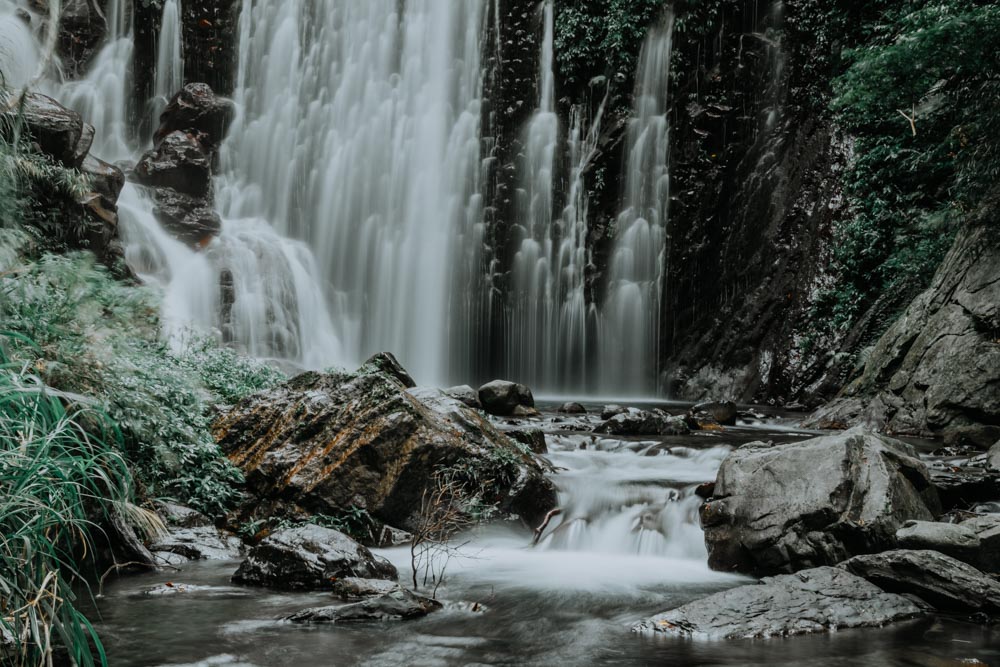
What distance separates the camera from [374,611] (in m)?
4.76

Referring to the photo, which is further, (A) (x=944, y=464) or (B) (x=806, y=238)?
(B) (x=806, y=238)

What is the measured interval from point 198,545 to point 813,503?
534cm

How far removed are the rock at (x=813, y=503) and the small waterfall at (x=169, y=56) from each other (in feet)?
92.4

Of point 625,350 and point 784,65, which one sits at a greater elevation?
point 784,65

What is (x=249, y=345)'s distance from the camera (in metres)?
19.1

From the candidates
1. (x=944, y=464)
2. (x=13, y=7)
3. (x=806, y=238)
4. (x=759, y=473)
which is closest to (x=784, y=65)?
(x=806, y=238)

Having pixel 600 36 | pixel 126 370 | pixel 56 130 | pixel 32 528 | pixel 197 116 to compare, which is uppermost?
pixel 600 36

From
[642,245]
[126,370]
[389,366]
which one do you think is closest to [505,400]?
[389,366]

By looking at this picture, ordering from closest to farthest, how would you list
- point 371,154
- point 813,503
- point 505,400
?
1. point 813,503
2. point 505,400
3. point 371,154

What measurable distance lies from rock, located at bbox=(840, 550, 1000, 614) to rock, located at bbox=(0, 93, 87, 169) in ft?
54.6

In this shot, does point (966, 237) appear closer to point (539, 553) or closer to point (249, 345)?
point (539, 553)

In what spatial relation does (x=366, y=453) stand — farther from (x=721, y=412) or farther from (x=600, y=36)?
(x=600, y=36)

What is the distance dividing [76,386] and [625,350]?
17.0m

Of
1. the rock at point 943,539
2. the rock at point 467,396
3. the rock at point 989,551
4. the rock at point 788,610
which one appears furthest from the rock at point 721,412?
the rock at point 788,610
